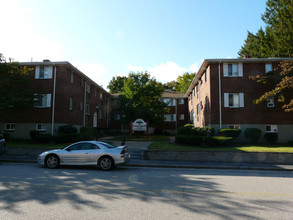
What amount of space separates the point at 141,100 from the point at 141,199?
80.2 feet

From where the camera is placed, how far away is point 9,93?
730 inches

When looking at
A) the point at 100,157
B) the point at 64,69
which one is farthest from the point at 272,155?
the point at 64,69

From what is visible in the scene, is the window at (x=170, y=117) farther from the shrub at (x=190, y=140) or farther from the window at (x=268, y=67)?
the shrub at (x=190, y=140)

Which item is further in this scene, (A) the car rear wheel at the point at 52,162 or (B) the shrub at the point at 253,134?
(B) the shrub at the point at 253,134

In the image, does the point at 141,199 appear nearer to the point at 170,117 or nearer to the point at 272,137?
the point at 272,137

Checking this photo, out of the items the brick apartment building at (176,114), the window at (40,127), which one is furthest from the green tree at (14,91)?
the brick apartment building at (176,114)

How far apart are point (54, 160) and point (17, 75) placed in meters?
12.9

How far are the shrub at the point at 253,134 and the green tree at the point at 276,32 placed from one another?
Answer: 15.0m

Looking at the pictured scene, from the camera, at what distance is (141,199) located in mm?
5621

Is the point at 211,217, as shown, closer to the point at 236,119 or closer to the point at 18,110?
the point at 236,119

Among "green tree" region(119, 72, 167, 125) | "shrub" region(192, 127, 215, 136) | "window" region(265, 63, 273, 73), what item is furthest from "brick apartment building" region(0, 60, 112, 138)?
"window" region(265, 63, 273, 73)

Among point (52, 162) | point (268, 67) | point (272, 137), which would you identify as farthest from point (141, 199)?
point (268, 67)

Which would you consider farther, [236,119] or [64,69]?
[64,69]

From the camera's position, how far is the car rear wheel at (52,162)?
10.7 meters
